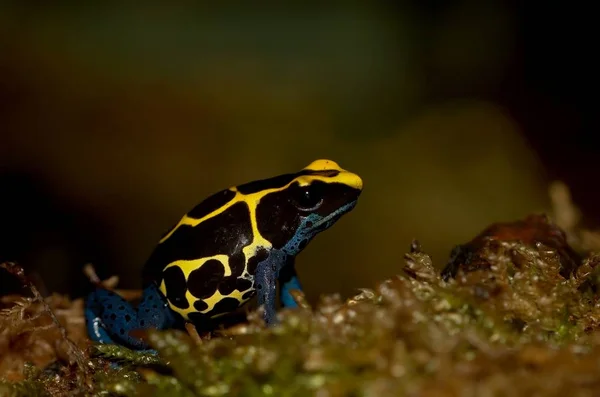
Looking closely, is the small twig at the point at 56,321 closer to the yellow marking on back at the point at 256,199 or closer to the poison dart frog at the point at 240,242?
the poison dart frog at the point at 240,242

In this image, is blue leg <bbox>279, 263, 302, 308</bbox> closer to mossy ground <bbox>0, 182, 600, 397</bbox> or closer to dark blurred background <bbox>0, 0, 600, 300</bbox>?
mossy ground <bbox>0, 182, 600, 397</bbox>

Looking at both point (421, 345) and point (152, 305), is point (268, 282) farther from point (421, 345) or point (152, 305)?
point (421, 345)

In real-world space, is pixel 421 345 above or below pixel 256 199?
below

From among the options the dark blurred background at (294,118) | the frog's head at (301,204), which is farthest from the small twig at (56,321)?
the dark blurred background at (294,118)

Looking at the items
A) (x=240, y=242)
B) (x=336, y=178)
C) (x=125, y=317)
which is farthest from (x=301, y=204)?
(x=125, y=317)

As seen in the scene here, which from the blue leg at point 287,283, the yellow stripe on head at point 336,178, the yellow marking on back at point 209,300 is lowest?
the blue leg at point 287,283

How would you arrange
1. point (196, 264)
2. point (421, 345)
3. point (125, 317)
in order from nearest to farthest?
point (421, 345) < point (196, 264) < point (125, 317)

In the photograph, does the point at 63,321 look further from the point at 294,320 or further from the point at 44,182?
the point at 44,182
